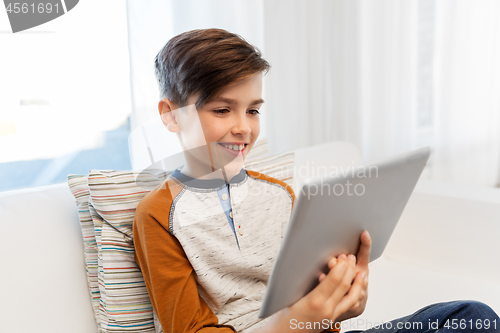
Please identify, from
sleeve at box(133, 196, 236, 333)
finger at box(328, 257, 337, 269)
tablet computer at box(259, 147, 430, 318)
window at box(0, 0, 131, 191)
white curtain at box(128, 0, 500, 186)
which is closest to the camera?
tablet computer at box(259, 147, 430, 318)

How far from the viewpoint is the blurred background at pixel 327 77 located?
1315 mm

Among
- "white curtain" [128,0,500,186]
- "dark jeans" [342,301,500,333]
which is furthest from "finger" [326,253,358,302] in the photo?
"white curtain" [128,0,500,186]

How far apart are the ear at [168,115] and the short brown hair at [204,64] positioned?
0.01 meters

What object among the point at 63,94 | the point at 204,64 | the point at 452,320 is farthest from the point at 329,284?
the point at 63,94

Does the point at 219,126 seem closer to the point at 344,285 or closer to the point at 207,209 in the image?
the point at 207,209

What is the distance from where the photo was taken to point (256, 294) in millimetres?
840

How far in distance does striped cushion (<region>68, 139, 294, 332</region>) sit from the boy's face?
89 mm

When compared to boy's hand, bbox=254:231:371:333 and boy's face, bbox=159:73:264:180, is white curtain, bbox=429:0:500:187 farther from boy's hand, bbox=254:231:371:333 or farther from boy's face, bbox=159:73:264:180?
boy's hand, bbox=254:231:371:333

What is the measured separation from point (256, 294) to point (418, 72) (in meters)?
1.62

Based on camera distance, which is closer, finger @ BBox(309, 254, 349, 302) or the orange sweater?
finger @ BBox(309, 254, 349, 302)

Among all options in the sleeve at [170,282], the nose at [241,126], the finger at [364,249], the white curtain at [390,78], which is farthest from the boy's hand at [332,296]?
the white curtain at [390,78]

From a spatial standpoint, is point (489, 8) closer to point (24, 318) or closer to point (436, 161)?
point (436, 161)

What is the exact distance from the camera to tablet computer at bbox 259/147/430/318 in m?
0.53

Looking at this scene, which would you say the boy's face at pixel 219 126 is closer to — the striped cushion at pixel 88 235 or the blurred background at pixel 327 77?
the striped cushion at pixel 88 235
